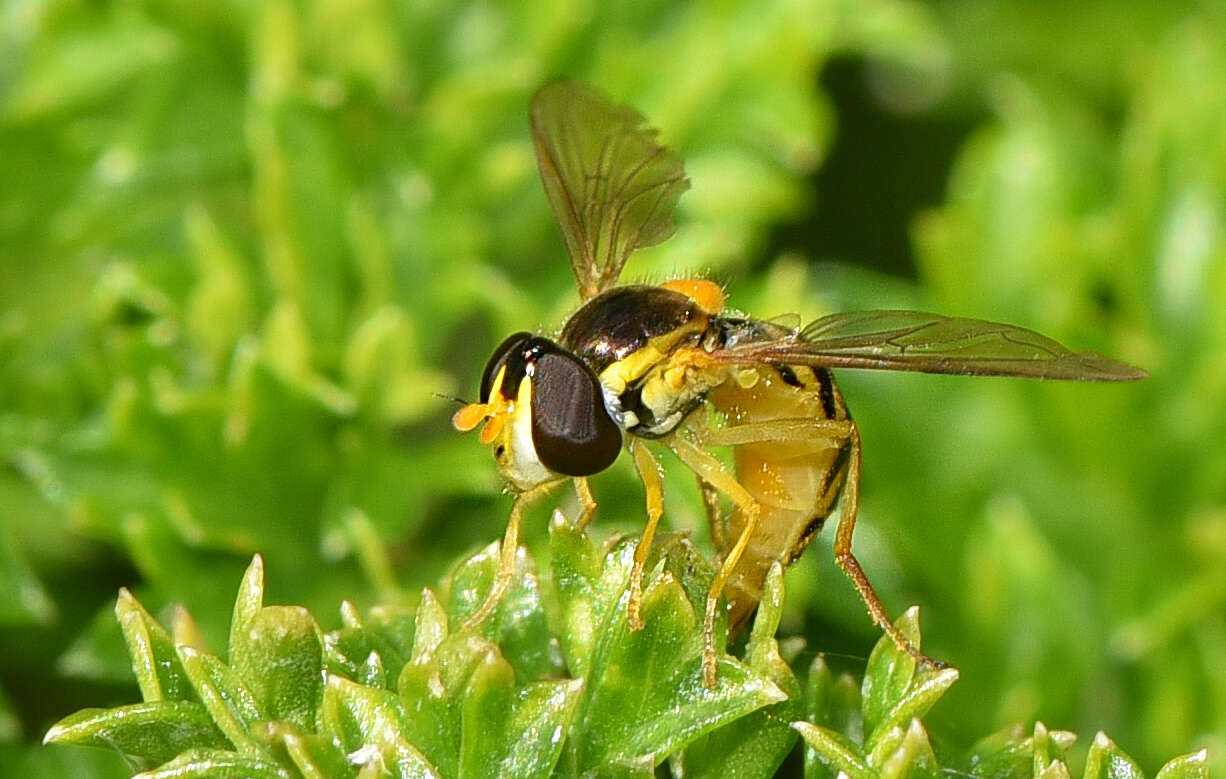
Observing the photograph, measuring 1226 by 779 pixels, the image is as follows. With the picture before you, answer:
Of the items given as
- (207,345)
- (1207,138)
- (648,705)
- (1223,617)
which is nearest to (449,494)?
(207,345)

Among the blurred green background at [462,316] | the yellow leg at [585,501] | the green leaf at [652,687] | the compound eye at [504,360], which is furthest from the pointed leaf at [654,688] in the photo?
the blurred green background at [462,316]

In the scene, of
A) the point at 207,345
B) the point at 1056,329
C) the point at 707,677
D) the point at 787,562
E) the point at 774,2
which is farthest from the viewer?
the point at 774,2

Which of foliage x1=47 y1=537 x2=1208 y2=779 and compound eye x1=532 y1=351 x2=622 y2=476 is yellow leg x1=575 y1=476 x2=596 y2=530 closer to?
compound eye x1=532 y1=351 x2=622 y2=476

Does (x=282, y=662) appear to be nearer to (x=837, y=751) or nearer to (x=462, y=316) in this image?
(x=837, y=751)

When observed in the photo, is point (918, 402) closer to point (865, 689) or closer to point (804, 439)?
point (804, 439)

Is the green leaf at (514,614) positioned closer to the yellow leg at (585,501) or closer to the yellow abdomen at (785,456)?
the yellow leg at (585,501)

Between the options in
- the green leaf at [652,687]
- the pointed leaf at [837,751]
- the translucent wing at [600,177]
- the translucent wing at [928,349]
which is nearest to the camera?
the pointed leaf at [837,751]
